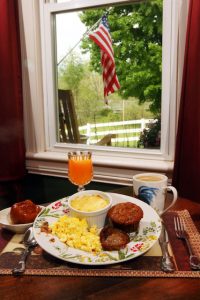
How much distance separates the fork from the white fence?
0.98m

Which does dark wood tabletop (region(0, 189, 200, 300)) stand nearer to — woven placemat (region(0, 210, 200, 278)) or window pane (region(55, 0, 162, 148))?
woven placemat (region(0, 210, 200, 278))

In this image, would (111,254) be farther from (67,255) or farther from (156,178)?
(156,178)

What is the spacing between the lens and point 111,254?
0.72 meters

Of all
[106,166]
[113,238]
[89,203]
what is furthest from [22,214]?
[106,166]

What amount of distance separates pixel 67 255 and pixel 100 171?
1118 millimetres

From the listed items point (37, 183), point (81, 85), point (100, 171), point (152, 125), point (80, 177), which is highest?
point (81, 85)

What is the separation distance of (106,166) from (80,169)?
61 cm

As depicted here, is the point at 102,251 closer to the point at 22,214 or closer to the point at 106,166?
the point at 22,214

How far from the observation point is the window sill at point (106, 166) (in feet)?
5.51

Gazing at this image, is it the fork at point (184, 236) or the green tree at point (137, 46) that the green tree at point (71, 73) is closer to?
the green tree at point (137, 46)

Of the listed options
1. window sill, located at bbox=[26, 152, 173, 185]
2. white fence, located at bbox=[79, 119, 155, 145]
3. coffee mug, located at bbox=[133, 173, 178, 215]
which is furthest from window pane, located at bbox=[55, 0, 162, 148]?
coffee mug, located at bbox=[133, 173, 178, 215]

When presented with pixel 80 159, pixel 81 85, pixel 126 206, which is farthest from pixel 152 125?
pixel 126 206

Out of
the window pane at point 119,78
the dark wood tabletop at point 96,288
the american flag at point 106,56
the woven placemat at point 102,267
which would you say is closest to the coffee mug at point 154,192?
the woven placemat at point 102,267

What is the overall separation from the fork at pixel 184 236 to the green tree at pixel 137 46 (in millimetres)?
974
